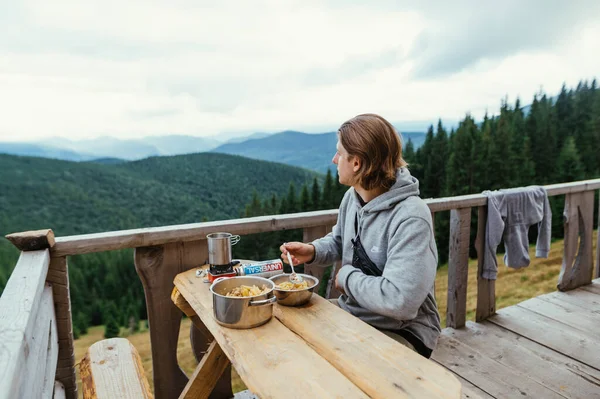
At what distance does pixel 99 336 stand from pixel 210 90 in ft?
263

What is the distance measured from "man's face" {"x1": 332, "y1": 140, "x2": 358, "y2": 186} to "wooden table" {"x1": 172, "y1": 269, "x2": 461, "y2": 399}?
539 mm

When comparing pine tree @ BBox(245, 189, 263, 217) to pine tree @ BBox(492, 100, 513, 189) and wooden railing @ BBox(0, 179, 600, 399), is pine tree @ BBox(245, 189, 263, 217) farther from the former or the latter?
wooden railing @ BBox(0, 179, 600, 399)

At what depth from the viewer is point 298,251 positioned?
1.82 metres

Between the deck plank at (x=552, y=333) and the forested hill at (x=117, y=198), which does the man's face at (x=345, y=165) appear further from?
the forested hill at (x=117, y=198)

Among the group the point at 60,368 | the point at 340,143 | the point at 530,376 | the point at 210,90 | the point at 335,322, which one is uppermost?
the point at 210,90

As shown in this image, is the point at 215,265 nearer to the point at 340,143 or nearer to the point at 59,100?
the point at 340,143

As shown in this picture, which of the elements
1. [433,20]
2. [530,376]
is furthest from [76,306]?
[530,376]

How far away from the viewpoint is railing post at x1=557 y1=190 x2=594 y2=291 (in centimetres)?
335

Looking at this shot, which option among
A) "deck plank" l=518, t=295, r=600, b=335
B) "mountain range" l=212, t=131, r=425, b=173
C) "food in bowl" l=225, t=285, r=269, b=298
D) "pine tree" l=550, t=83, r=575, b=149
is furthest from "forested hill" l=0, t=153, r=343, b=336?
"mountain range" l=212, t=131, r=425, b=173

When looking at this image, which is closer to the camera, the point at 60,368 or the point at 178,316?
the point at 60,368

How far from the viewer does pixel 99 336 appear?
37.5 meters

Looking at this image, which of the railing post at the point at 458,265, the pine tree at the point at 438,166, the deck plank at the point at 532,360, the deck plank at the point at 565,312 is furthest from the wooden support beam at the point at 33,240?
the pine tree at the point at 438,166

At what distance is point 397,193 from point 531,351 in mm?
1824

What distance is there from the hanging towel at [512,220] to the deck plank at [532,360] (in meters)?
0.42
